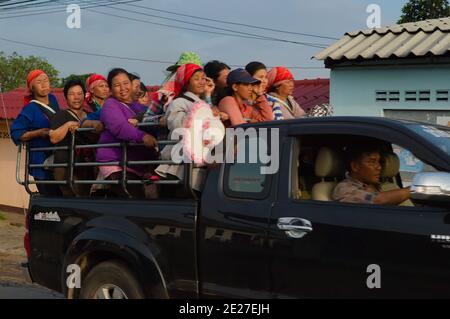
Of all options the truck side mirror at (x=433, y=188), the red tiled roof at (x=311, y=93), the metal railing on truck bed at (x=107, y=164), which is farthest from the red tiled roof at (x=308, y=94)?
the truck side mirror at (x=433, y=188)

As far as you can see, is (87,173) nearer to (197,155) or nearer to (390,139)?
(197,155)

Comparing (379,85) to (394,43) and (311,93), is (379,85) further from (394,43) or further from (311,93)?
(311,93)

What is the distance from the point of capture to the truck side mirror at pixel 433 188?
299cm

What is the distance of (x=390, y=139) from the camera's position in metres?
3.42

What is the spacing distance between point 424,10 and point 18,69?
50.1 meters

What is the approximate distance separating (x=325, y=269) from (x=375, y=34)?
7.69 metres

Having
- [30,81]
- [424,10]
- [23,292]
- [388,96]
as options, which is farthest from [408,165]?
[424,10]

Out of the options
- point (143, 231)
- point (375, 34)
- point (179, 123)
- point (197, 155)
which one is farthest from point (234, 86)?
point (375, 34)

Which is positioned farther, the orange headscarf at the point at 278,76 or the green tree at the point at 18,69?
the green tree at the point at 18,69

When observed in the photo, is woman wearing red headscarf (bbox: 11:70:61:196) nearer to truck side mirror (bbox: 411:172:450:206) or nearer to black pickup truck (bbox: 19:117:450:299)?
black pickup truck (bbox: 19:117:450:299)

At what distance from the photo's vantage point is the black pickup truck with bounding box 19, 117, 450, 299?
3133 millimetres

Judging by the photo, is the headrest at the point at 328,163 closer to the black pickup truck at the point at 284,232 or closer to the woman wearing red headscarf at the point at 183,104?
the black pickup truck at the point at 284,232

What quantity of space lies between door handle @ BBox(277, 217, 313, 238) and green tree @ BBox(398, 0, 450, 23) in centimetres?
1706

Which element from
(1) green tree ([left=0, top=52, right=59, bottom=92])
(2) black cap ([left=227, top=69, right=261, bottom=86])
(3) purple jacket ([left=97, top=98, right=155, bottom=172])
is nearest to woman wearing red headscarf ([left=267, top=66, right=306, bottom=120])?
(2) black cap ([left=227, top=69, right=261, bottom=86])
